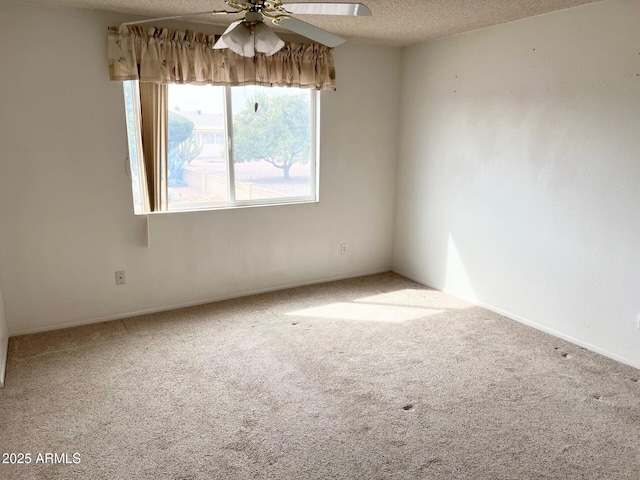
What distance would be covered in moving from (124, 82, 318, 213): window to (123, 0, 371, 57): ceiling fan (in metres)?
1.55

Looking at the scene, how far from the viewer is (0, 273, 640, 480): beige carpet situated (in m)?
2.13

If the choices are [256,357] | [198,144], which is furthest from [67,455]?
[198,144]

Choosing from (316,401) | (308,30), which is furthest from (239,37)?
(316,401)

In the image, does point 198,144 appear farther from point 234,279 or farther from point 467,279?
point 467,279

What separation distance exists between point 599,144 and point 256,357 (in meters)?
2.67

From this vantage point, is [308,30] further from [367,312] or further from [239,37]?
Answer: [367,312]

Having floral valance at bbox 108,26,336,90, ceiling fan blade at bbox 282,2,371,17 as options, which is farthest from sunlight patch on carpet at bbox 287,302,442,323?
ceiling fan blade at bbox 282,2,371,17

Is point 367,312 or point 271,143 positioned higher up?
point 271,143

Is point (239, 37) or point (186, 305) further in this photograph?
point (186, 305)

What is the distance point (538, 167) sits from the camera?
3457 millimetres

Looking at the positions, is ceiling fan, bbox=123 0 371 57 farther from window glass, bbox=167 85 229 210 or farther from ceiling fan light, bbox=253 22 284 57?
window glass, bbox=167 85 229 210

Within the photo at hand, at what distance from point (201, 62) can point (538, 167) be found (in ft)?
8.84

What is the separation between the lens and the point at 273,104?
4.16 meters

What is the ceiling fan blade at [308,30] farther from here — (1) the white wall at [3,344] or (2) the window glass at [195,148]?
(1) the white wall at [3,344]
